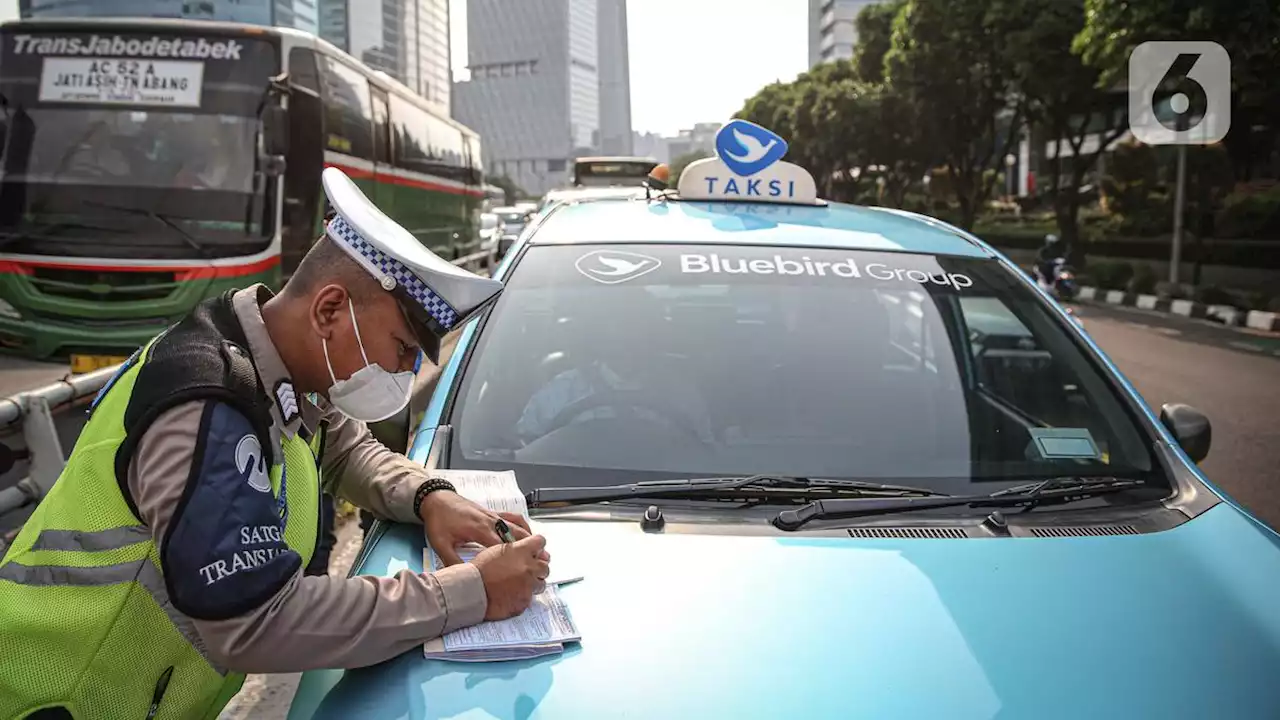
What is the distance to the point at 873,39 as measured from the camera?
114ft

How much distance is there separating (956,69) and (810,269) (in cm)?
2331

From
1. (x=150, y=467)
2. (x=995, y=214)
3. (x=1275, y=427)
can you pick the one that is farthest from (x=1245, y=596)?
(x=995, y=214)

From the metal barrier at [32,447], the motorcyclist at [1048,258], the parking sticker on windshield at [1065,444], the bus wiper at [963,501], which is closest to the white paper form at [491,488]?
the bus wiper at [963,501]

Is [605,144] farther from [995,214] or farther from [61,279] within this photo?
[61,279]

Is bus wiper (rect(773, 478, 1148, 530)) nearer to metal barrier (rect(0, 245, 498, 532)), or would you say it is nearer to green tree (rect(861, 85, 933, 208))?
metal barrier (rect(0, 245, 498, 532))

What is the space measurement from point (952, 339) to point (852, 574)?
4.05 feet

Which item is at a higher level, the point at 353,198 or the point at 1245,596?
the point at 353,198

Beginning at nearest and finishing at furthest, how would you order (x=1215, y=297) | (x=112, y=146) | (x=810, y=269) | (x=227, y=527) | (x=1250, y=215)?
(x=227, y=527), (x=810, y=269), (x=112, y=146), (x=1215, y=297), (x=1250, y=215)

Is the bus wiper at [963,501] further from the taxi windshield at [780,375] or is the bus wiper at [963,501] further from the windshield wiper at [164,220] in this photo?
the windshield wiper at [164,220]

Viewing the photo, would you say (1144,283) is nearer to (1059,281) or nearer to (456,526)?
(1059,281)

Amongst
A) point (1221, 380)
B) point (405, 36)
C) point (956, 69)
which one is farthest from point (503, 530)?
point (405, 36)

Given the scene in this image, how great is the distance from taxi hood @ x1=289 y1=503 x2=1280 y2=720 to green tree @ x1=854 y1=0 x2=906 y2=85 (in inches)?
1311

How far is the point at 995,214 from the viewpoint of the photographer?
4269cm

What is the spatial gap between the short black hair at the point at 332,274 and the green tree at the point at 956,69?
21.6m
